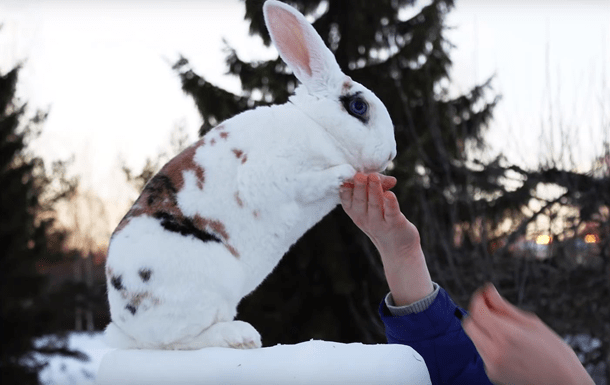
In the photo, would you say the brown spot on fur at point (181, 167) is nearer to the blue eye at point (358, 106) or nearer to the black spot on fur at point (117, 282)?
the black spot on fur at point (117, 282)

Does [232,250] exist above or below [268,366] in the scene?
above

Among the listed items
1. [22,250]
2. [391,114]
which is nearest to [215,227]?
[391,114]

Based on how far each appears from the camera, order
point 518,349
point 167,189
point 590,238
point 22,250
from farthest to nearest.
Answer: point 22,250
point 590,238
point 167,189
point 518,349

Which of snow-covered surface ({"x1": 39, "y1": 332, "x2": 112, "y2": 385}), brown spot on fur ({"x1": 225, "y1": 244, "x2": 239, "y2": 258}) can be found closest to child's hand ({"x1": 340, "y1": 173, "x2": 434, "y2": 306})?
brown spot on fur ({"x1": 225, "y1": 244, "x2": 239, "y2": 258})

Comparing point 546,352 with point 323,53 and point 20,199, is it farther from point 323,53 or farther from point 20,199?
point 20,199

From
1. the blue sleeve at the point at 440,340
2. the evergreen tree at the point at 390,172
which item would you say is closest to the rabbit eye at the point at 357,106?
the blue sleeve at the point at 440,340

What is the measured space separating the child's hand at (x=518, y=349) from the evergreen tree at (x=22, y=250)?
8081mm

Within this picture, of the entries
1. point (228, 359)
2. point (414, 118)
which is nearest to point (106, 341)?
point (228, 359)

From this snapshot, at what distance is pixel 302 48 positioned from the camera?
3.63 feet

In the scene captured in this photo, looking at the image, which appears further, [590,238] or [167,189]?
[590,238]

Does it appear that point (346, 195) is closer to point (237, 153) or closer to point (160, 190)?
point (237, 153)

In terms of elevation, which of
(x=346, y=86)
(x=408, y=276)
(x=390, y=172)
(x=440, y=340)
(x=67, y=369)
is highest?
(x=390, y=172)

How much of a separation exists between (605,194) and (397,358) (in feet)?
12.5

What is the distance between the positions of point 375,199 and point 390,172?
3.94 m
